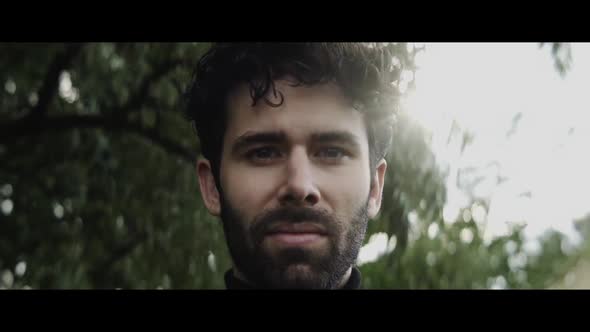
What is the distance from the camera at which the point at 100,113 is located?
3799 millimetres

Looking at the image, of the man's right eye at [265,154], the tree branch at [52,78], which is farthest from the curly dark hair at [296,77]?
Result: the tree branch at [52,78]

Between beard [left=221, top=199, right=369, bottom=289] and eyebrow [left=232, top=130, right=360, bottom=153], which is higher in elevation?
eyebrow [left=232, top=130, right=360, bottom=153]

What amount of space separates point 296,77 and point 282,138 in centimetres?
21

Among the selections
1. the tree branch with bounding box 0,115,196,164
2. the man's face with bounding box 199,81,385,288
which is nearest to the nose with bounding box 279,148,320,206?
the man's face with bounding box 199,81,385,288

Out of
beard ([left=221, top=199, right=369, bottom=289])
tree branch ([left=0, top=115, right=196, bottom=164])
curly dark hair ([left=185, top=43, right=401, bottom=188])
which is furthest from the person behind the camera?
tree branch ([left=0, top=115, right=196, bottom=164])

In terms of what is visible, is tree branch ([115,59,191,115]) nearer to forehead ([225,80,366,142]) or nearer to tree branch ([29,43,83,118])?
tree branch ([29,43,83,118])

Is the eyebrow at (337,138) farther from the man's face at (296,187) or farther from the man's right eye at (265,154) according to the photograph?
the man's right eye at (265,154)

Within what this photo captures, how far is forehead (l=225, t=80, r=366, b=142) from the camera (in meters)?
2.23
